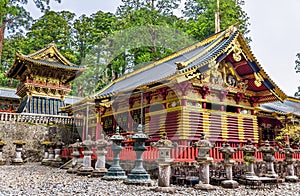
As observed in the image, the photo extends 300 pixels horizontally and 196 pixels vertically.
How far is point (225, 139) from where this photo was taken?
46.3 feet

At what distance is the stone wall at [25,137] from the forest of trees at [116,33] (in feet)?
34.6

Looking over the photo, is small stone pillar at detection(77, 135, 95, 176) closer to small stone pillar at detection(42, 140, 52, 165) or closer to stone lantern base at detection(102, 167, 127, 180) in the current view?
stone lantern base at detection(102, 167, 127, 180)

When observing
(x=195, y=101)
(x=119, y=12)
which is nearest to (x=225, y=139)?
(x=195, y=101)

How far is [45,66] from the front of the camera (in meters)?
24.3

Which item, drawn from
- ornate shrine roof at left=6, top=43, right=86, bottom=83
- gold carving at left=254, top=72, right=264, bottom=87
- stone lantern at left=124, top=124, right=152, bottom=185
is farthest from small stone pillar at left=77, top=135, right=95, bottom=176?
ornate shrine roof at left=6, top=43, right=86, bottom=83

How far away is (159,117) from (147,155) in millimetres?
3988

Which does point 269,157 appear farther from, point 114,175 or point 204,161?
point 114,175

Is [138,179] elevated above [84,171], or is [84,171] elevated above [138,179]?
[138,179]

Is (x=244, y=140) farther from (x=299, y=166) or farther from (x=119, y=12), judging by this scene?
(x=119, y=12)

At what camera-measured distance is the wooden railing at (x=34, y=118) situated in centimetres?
1892

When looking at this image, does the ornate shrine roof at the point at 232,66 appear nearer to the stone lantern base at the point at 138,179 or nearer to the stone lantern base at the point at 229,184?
the stone lantern base at the point at 138,179

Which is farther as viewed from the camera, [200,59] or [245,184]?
[200,59]

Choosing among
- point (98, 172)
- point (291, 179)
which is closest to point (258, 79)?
point (291, 179)

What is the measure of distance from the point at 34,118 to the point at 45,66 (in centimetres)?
587
